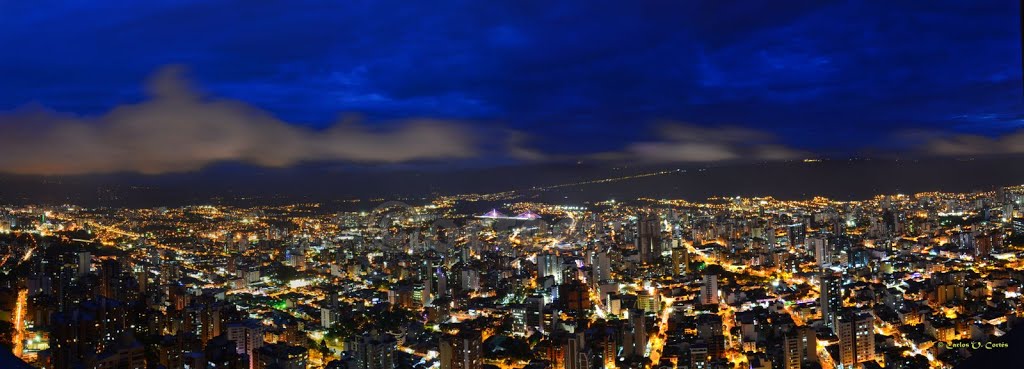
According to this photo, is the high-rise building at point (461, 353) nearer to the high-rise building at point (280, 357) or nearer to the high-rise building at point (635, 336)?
the high-rise building at point (280, 357)

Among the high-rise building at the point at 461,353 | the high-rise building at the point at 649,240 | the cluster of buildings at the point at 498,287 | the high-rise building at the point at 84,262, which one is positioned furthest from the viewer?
the high-rise building at the point at 649,240

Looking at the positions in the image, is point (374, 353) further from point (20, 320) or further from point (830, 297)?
point (830, 297)

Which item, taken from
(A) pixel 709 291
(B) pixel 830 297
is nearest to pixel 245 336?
(A) pixel 709 291

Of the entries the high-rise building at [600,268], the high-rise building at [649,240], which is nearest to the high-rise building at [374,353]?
the high-rise building at [600,268]

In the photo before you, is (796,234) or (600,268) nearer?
(600,268)

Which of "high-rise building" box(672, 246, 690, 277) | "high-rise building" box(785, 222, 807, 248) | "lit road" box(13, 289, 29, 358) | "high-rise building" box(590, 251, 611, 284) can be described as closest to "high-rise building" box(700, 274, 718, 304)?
"high-rise building" box(590, 251, 611, 284)

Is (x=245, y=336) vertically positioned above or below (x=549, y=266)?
below
